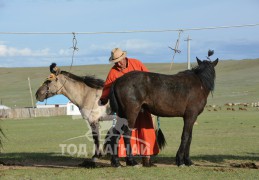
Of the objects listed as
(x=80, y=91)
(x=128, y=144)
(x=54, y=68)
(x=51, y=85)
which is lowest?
(x=128, y=144)

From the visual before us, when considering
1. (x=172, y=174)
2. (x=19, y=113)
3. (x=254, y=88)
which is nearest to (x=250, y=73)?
(x=254, y=88)

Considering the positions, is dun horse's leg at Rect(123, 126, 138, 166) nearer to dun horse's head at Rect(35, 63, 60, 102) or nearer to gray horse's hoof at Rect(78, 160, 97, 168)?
gray horse's hoof at Rect(78, 160, 97, 168)

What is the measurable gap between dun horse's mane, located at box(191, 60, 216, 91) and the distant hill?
54163 millimetres

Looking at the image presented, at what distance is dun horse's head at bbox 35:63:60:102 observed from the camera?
13.0 m

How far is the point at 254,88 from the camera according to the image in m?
79.6

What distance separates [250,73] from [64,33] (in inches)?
3422

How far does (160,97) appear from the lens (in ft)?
34.9

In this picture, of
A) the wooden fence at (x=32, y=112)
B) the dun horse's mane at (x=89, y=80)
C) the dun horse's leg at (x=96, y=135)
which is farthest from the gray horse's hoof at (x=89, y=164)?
the wooden fence at (x=32, y=112)

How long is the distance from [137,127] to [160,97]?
118 cm

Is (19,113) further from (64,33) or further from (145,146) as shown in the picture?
(145,146)

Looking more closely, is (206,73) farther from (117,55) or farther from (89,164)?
(89,164)

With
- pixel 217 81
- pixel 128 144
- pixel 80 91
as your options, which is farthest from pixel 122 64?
pixel 217 81

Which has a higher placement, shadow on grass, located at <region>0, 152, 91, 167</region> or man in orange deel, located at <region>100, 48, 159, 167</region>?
man in orange deel, located at <region>100, 48, 159, 167</region>

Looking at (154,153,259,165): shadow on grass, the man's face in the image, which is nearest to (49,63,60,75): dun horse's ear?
the man's face
